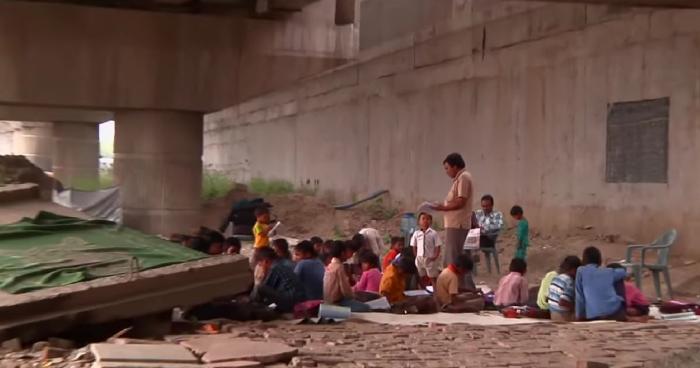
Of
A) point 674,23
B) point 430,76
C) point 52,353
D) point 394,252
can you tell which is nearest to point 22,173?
point 430,76

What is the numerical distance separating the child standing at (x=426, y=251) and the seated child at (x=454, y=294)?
1.36 meters

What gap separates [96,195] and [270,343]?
637 inches

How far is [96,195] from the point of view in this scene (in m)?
23.0

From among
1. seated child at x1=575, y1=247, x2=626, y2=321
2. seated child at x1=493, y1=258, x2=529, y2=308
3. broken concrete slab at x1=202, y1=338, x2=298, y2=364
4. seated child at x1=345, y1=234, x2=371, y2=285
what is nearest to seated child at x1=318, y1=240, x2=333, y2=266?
seated child at x1=345, y1=234, x2=371, y2=285

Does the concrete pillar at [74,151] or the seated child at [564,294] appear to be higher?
the concrete pillar at [74,151]

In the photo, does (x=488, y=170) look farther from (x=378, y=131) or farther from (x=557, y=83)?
(x=378, y=131)

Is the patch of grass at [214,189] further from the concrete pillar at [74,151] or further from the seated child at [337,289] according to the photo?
the seated child at [337,289]

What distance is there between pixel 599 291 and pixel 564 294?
454mm

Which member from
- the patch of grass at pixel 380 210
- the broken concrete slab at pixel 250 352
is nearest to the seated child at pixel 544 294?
the broken concrete slab at pixel 250 352

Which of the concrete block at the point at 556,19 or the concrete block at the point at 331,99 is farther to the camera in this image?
the concrete block at the point at 331,99

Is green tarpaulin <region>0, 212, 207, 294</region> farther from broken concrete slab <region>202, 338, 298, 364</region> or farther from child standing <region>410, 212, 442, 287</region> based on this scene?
child standing <region>410, 212, 442, 287</region>

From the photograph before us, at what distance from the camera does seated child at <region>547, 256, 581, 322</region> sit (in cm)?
1066

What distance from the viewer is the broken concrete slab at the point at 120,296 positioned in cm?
784

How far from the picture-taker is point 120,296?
8.37m
